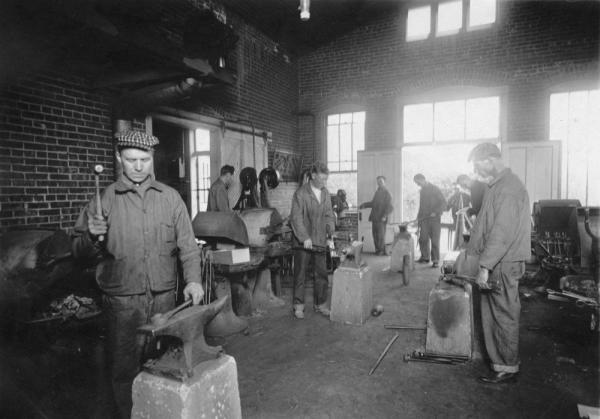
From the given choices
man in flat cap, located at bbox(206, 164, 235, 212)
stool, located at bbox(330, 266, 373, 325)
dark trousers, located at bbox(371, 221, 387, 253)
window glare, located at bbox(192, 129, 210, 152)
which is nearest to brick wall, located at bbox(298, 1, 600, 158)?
dark trousers, located at bbox(371, 221, 387, 253)

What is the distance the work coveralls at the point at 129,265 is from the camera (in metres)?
2.48

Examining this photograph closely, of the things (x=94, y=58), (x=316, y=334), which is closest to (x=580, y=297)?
(x=316, y=334)

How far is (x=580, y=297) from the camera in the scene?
429 cm

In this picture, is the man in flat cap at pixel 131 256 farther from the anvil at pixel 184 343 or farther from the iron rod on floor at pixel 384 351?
the iron rod on floor at pixel 384 351

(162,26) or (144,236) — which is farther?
(162,26)

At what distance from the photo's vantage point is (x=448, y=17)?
10031mm

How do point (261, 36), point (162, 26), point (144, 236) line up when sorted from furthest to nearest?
point (261, 36), point (162, 26), point (144, 236)

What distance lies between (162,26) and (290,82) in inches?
211

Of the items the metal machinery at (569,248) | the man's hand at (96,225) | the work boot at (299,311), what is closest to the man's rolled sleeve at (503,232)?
the metal machinery at (569,248)

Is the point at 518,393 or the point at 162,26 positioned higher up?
the point at 162,26

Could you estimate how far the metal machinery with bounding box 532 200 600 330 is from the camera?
4878 millimetres

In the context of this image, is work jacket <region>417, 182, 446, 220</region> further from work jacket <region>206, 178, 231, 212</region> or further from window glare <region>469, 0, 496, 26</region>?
window glare <region>469, 0, 496, 26</region>

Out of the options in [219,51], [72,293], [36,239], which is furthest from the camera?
[219,51]

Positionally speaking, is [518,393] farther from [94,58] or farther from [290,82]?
[290,82]
